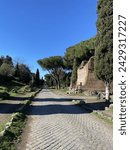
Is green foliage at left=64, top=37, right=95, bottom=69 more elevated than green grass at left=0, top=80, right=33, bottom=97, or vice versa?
green foliage at left=64, top=37, right=95, bottom=69

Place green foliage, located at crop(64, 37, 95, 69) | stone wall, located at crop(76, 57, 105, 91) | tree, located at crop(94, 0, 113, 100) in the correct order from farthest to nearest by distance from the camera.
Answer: green foliage, located at crop(64, 37, 95, 69) → stone wall, located at crop(76, 57, 105, 91) → tree, located at crop(94, 0, 113, 100)

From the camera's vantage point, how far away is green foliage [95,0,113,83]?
22125mm

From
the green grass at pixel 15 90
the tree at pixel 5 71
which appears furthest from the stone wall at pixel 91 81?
the tree at pixel 5 71

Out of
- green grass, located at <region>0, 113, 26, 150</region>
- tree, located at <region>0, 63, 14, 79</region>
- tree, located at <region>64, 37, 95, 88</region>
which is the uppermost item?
tree, located at <region>64, 37, 95, 88</region>

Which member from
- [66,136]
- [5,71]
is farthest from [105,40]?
[5,71]

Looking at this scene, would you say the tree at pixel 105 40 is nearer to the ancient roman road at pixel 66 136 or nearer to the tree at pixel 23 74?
the ancient roman road at pixel 66 136

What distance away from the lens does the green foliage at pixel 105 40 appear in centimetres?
2212

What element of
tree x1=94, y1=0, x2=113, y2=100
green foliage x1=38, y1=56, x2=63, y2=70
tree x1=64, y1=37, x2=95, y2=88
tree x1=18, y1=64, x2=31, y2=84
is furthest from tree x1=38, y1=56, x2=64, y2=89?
tree x1=94, y1=0, x2=113, y2=100

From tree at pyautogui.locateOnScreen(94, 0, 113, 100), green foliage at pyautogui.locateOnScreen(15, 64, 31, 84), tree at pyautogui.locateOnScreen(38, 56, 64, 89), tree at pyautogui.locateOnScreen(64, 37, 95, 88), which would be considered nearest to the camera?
tree at pyautogui.locateOnScreen(94, 0, 113, 100)

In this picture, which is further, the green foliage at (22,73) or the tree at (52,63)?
the green foliage at (22,73)

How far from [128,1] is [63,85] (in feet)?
273

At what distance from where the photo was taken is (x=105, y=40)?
2253 centimetres

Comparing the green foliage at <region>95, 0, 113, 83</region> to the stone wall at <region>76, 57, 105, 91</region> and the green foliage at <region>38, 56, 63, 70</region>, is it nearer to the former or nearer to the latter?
the stone wall at <region>76, 57, 105, 91</region>

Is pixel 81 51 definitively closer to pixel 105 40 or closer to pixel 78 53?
pixel 78 53
